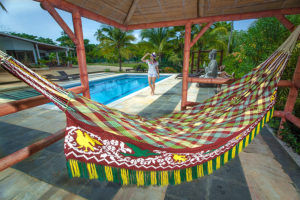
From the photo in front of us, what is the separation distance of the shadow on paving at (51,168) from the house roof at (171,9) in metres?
1.75

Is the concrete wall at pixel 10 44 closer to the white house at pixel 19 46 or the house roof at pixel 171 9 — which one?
the white house at pixel 19 46

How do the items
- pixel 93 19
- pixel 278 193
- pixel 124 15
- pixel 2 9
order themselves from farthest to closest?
pixel 2 9, pixel 124 15, pixel 93 19, pixel 278 193

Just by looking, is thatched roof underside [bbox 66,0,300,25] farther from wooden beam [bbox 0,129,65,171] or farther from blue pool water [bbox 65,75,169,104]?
blue pool water [bbox 65,75,169,104]

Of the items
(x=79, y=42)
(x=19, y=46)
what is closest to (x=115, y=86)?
(x=79, y=42)

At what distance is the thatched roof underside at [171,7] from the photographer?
177 centimetres

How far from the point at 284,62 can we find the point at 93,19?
2.39 m

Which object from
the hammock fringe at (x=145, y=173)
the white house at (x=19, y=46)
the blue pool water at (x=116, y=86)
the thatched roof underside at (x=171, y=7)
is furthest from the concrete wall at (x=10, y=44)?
the hammock fringe at (x=145, y=173)

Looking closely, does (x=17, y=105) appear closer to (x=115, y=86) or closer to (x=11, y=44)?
(x=115, y=86)

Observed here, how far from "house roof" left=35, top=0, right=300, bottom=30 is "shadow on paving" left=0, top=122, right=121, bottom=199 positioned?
5.75 feet

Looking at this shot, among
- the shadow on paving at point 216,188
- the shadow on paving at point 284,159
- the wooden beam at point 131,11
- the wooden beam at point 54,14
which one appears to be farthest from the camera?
the wooden beam at point 131,11

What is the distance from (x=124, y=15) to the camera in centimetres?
232

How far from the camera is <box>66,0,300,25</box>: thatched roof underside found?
5.82 feet

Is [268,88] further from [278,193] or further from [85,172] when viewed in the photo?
[85,172]

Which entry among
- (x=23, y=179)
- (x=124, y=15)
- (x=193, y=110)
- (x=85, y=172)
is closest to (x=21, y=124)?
(x=23, y=179)
